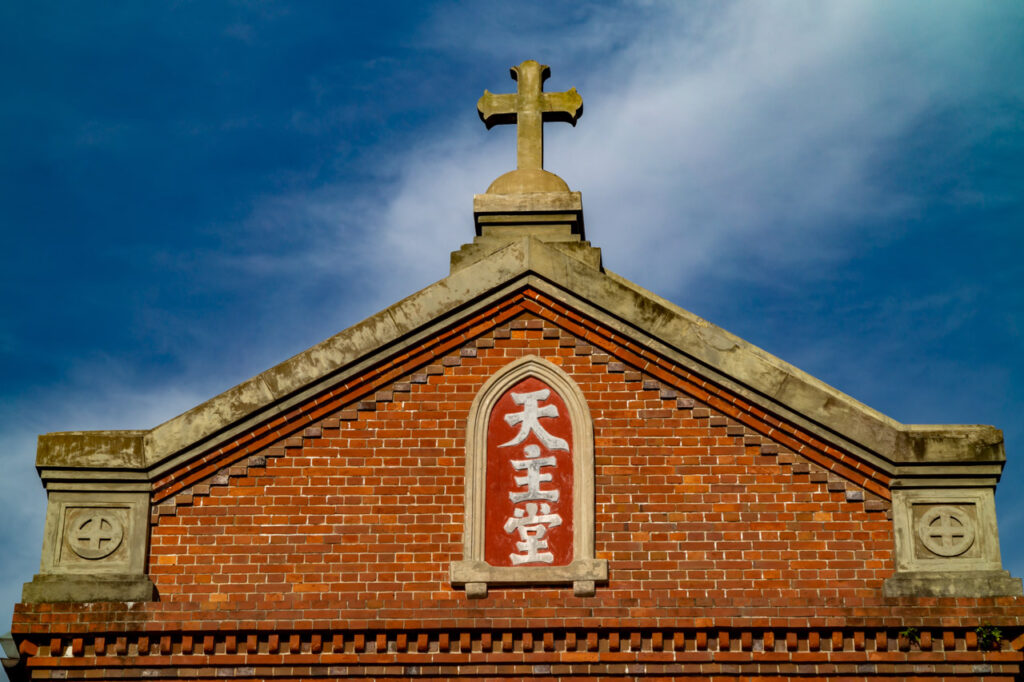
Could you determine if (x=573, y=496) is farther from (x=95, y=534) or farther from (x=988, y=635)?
(x=95, y=534)

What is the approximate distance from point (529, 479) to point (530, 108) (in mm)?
4013

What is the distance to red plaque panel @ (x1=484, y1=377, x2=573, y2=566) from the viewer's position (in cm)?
1140

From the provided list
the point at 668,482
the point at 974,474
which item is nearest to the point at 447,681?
the point at 668,482

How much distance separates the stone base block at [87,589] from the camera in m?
11.3

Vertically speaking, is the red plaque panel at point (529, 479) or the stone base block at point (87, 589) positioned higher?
the red plaque panel at point (529, 479)

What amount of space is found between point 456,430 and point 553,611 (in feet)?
5.58

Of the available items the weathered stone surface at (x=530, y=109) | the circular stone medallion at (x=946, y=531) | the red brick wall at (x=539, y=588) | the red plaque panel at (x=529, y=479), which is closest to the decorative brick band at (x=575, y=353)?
the red brick wall at (x=539, y=588)

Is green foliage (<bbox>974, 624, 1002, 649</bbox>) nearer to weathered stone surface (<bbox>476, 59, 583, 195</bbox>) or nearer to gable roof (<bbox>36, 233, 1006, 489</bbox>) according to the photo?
gable roof (<bbox>36, 233, 1006, 489</bbox>)

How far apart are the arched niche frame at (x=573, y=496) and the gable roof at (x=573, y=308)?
26.1 inches

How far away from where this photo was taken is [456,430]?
38.9 ft

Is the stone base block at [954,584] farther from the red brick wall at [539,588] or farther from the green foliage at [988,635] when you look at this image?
the green foliage at [988,635]

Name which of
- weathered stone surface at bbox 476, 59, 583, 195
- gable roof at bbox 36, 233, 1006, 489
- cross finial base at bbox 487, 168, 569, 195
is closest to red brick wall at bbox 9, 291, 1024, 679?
gable roof at bbox 36, 233, 1006, 489

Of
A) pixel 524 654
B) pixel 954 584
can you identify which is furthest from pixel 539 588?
pixel 954 584

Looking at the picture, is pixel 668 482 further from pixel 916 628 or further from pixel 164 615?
pixel 164 615
